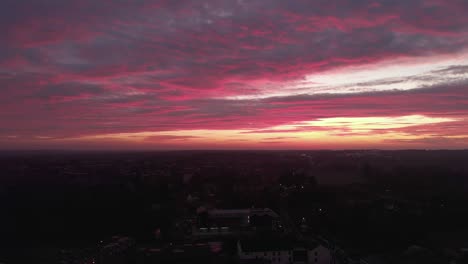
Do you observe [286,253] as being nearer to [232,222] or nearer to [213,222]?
[232,222]

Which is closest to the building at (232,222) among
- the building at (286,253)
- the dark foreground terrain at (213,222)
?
the dark foreground terrain at (213,222)

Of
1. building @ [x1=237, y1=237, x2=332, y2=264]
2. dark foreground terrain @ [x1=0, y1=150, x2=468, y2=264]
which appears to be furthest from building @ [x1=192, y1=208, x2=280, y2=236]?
building @ [x1=237, y1=237, x2=332, y2=264]

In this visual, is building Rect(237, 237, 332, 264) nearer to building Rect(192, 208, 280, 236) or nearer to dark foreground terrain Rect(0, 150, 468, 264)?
dark foreground terrain Rect(0, 150, 468, 264)

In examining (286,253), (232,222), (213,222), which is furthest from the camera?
(232,222)

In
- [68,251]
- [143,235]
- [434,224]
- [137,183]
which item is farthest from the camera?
[137,183]

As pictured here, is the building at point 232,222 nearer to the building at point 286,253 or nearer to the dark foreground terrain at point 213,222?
the dark foreground terrain at point 213,222

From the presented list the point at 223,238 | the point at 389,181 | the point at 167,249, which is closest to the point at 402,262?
the point at 223,238

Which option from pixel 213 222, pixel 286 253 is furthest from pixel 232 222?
pixel 286 253

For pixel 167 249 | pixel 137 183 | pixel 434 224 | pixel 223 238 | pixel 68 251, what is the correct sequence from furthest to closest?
1. pixel 137 183
2. pixel 434 224
3. pixel 223 238
4. pixel 68 251
5. pixel 167 249

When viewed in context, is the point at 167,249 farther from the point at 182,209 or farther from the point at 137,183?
Result: the point at 137,183
